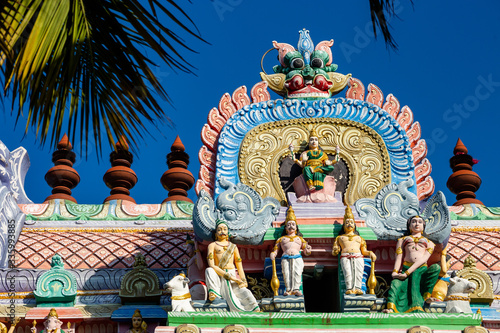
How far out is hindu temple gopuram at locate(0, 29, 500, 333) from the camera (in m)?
13.1

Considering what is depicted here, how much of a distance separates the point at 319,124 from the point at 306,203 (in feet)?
9.04

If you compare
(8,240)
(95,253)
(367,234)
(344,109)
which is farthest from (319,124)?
(8,240)

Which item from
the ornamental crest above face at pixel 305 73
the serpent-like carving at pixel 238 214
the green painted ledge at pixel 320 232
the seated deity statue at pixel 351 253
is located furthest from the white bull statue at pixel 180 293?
the ornamental crest above face at pixel 305 73

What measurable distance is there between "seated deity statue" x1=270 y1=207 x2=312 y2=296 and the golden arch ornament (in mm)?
2340

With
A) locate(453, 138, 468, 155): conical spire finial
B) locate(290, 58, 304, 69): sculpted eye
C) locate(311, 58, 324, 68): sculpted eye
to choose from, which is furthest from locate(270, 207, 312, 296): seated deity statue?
locate(453, 138, 468, 155): conical spire finial

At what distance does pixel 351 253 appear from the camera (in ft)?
43.7

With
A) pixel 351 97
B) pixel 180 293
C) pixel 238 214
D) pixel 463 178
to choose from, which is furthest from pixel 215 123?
pixel 463 178

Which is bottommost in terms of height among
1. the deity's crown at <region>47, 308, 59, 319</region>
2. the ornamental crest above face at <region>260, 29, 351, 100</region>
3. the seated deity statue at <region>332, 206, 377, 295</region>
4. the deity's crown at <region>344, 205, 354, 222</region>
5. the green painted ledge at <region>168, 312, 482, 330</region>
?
the green painted ledge at <region>168, 312, 482, 330</region>

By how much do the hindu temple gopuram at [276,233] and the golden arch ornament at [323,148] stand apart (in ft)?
0.09

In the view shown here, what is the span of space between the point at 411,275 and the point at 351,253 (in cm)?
101

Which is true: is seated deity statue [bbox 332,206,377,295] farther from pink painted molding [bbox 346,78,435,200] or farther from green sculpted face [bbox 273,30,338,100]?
green sculpted face [bbox 273,30,338,100]

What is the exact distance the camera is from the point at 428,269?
527 inches

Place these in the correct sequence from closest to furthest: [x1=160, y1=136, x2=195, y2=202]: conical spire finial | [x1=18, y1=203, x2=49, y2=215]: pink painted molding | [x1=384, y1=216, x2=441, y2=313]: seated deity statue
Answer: [x1=384, y1=216, x2=441, y2=313]: seated deity statue → [x1=18, y1=203, x2=49, y2=215]: pink painted molding → [x1=160, y1=136, x2=195, y2=202]: conical spire finial

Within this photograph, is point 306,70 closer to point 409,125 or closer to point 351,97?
point 351,97
